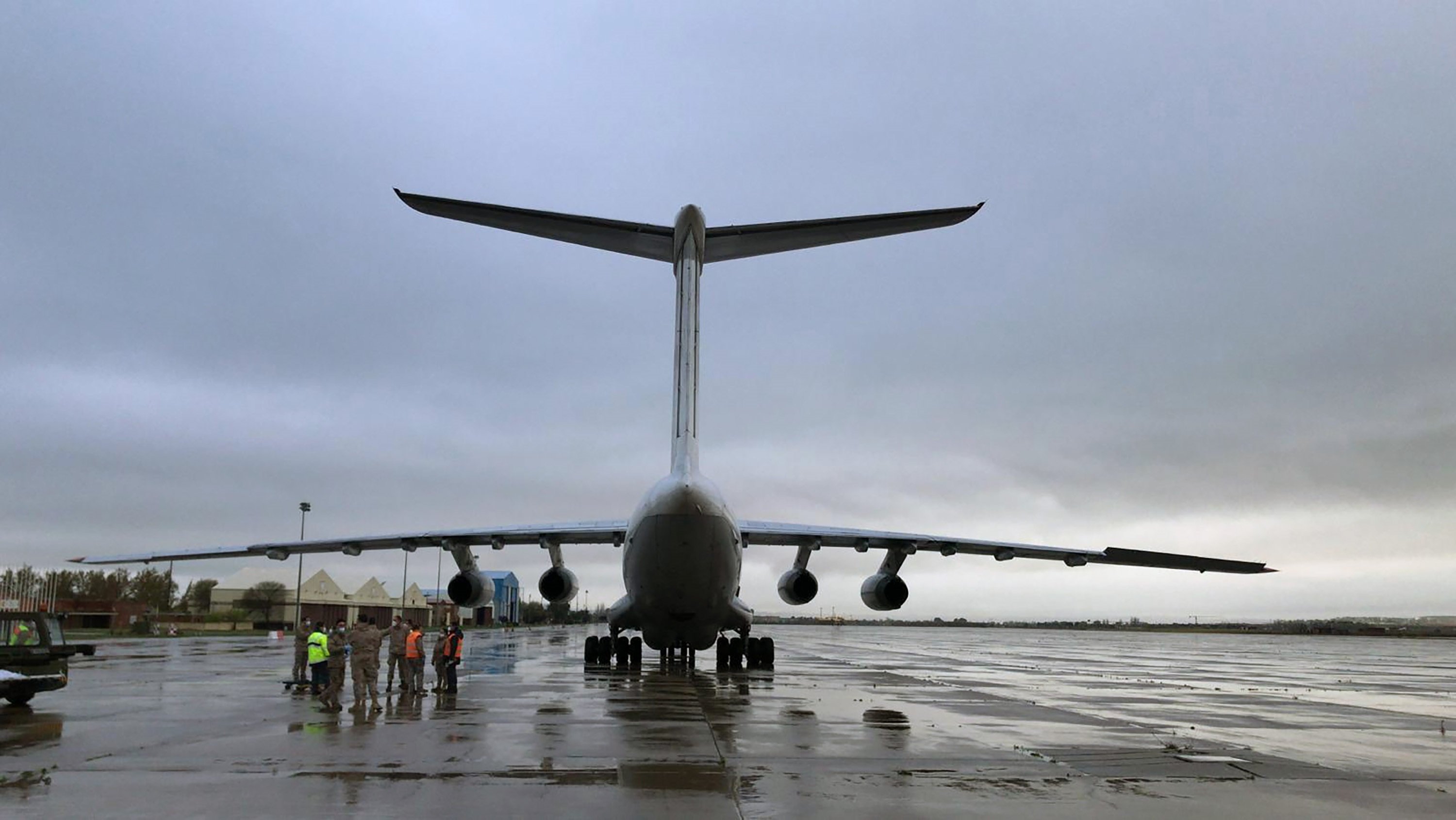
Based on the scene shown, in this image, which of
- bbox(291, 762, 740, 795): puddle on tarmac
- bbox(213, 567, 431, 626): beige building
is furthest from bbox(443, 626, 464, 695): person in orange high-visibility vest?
bbox(213, 567, 431, 626): beige building

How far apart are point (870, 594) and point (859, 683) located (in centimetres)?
514

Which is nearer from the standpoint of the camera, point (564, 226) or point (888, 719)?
point (888, 719)

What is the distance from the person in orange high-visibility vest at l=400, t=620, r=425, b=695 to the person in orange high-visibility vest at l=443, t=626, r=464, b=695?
330mm

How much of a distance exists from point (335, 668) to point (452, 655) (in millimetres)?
1678

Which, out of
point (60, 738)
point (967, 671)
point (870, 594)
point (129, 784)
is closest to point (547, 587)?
point (870, 594)

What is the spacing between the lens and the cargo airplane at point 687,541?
47.6 ft

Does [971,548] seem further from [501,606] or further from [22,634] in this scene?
[501,606]

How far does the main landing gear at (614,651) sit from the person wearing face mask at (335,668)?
8.55 m

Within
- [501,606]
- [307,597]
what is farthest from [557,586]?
[501,606]

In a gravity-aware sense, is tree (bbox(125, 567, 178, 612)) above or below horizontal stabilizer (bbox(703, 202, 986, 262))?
below

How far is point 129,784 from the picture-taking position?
654 cm

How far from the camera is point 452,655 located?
13.9 m

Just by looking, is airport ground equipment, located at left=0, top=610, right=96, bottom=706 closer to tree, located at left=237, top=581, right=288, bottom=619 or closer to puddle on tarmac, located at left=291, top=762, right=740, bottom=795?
puddle on tarmac, located at left=291, top=762, right=740, bottom=795

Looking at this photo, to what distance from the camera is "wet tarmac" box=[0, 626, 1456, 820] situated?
607 cm
